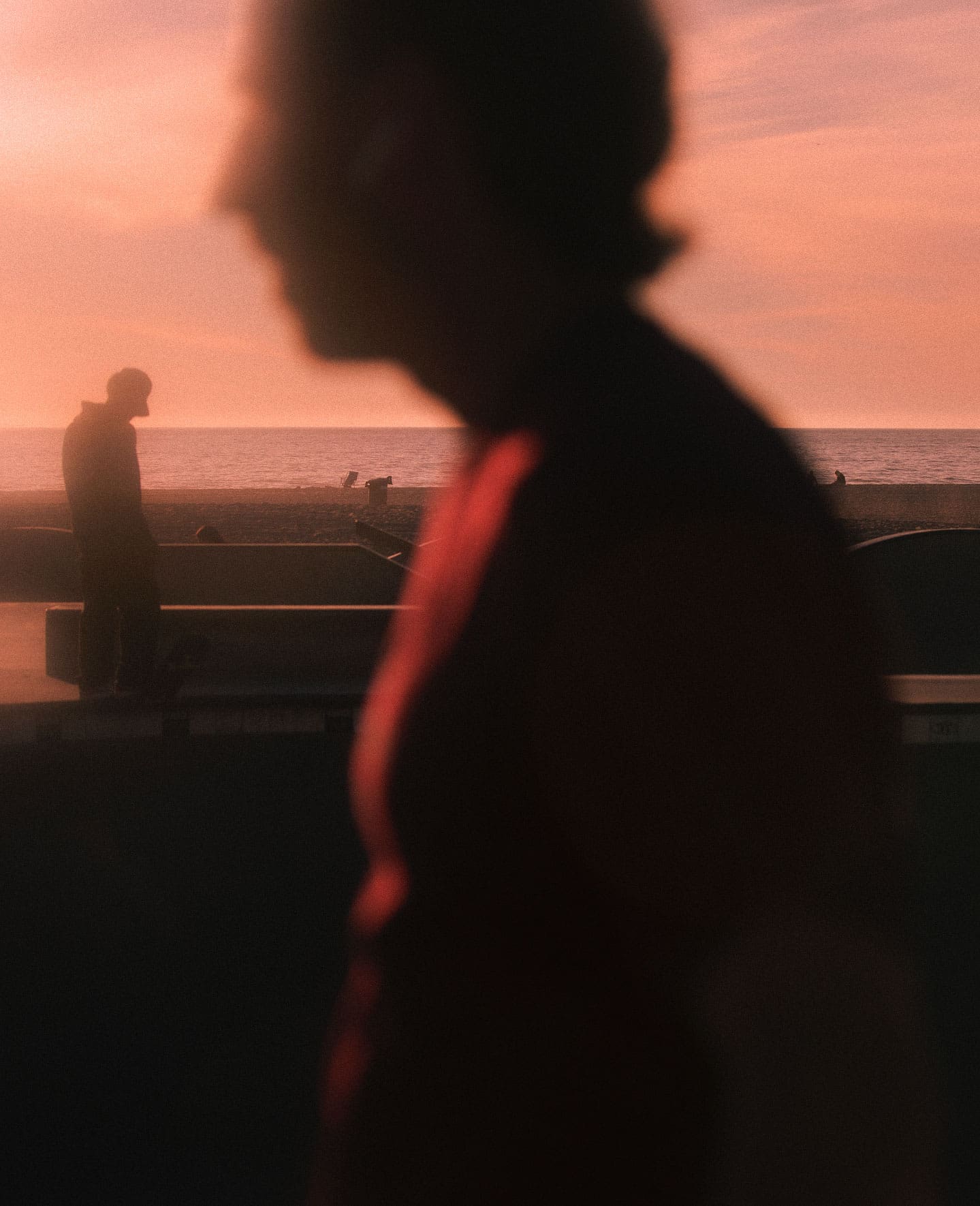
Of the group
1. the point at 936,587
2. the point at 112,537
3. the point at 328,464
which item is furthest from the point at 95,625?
the point at 328,464

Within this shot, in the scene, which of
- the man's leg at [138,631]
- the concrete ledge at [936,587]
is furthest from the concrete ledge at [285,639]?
the concrete ledge at [936,587]

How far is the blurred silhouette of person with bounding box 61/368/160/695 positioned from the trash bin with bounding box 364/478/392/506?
30.5 meters

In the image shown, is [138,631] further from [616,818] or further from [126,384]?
[616,818]

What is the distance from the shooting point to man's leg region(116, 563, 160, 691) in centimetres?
702

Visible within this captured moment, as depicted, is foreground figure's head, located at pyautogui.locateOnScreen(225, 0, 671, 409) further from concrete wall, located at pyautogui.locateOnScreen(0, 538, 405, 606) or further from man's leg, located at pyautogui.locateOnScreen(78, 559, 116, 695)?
concrete wall, located at pyautogui.locateOnScreen(0, 538, 405, 606)

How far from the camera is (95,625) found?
7277 millimetres

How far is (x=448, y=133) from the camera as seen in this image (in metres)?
1.12

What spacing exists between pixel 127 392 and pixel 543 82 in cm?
644

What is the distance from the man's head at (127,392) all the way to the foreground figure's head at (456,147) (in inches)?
247

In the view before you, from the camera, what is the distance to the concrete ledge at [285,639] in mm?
7621

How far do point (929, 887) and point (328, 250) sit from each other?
4996mm

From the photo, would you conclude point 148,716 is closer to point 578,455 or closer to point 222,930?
point 222,930

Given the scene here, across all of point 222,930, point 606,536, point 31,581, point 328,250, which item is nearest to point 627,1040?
point 606,536

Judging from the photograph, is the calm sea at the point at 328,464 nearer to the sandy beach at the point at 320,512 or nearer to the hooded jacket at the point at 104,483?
the sandy beach at the point at 320,512
